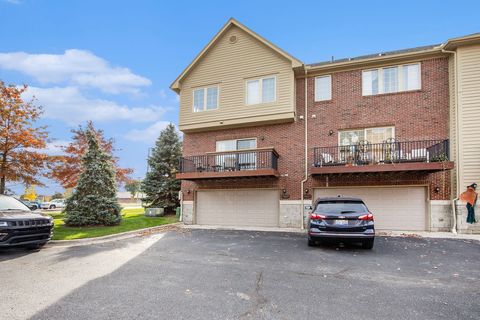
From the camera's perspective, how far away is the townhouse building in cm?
1216

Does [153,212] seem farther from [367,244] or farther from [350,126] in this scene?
[367,244]

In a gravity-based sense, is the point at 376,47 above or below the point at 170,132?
above

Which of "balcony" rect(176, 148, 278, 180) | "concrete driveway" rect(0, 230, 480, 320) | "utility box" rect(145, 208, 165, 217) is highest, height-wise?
"balcony" rect(176, 148, 278, 180)

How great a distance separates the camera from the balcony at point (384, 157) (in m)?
11.5

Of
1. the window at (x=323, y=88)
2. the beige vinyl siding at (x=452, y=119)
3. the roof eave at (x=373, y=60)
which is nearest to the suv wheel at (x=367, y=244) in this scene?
the beige vinyl siding at (x=452, y=119)

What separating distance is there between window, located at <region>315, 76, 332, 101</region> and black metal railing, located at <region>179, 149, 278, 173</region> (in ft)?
13.1

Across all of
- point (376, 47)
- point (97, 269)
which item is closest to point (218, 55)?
point (376, 47)

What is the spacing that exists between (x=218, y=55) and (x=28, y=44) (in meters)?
15.6

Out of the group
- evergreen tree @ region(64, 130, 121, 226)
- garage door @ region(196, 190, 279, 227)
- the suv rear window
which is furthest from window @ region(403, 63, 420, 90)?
evergreen tree @ region(64, 130, 121, 226)

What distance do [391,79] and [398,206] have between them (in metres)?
6.36

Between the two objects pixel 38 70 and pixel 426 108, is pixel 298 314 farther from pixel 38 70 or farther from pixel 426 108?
pixel 38 70

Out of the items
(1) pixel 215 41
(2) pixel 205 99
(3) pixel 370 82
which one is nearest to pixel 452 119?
(3) pixel 370 82

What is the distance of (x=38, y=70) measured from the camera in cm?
2303

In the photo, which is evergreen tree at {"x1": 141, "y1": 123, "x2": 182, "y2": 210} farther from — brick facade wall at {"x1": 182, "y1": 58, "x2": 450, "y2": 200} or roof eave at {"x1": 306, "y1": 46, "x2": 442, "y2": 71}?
roof eave at {"x1": 306, "y1": 46, "x2": 442, "y2": 71}
